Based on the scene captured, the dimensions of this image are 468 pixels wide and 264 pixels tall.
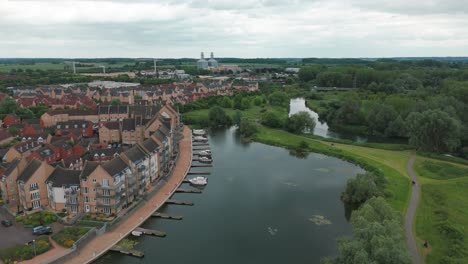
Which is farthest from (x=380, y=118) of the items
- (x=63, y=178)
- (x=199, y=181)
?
(x=63, y=178)

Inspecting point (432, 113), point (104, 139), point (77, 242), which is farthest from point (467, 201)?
point (104, 139)

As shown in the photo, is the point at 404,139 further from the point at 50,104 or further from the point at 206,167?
the point at 50,104

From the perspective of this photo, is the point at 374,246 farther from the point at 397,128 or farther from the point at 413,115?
the point at 397,128

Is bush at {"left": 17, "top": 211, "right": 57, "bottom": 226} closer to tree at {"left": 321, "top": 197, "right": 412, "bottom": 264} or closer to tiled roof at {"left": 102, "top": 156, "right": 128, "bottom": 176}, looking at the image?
tiled roof at {"left": 102, "top": 156, "right": 128, "bottom": 176}

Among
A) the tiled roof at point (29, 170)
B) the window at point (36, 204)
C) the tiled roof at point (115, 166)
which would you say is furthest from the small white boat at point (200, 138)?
the window at point (36, 204)

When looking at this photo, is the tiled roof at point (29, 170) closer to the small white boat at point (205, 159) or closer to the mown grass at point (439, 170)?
the small white boat at point (205, 159)
